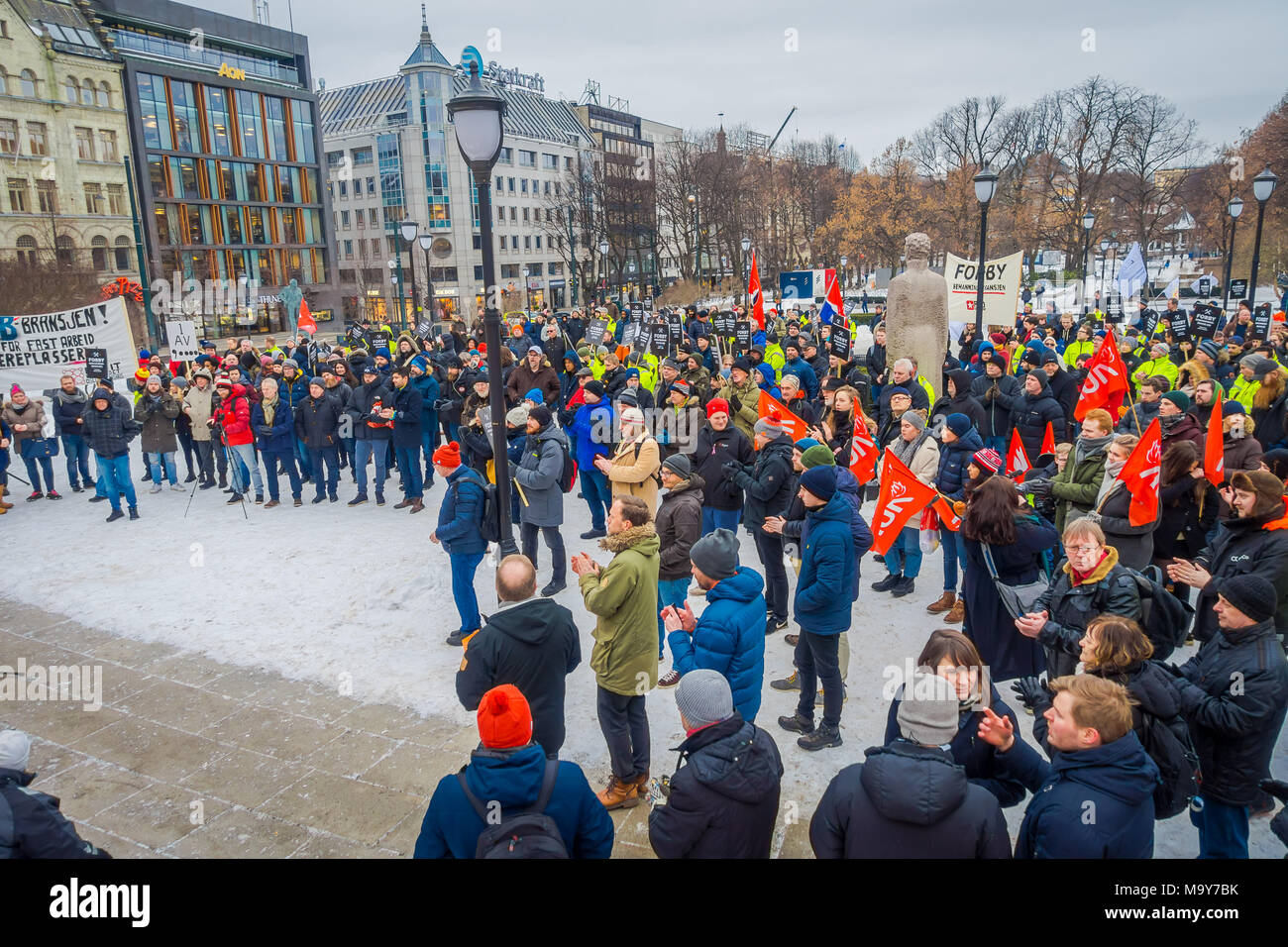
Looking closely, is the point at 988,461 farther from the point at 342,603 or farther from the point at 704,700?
the point at 342,603

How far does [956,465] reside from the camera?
762 cm

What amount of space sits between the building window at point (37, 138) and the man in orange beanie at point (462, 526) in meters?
61.5

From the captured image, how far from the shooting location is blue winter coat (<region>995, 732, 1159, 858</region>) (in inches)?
119

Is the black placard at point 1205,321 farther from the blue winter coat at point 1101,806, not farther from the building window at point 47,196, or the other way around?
the building window at point 47,196

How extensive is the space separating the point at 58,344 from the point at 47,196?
49.5m

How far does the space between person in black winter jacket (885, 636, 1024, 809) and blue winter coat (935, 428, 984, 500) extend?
4.04m

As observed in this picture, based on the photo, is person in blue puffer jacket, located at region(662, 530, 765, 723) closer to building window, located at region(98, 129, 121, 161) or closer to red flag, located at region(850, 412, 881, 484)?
red flag, located at region(850, 412, 881, 484)

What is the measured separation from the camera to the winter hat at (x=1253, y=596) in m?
3.88

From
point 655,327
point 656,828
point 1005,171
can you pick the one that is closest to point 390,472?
point 655,327

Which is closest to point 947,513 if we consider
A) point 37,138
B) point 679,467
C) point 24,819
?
point 679,467

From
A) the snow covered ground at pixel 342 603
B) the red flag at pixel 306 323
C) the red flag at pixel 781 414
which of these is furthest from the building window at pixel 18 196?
the red flag at pixel 781 414

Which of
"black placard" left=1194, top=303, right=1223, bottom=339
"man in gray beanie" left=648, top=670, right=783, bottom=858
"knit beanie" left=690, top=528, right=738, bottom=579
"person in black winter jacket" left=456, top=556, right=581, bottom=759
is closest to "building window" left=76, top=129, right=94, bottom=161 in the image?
"black placard" left=1194, top=303, right=1223, bottom=339
